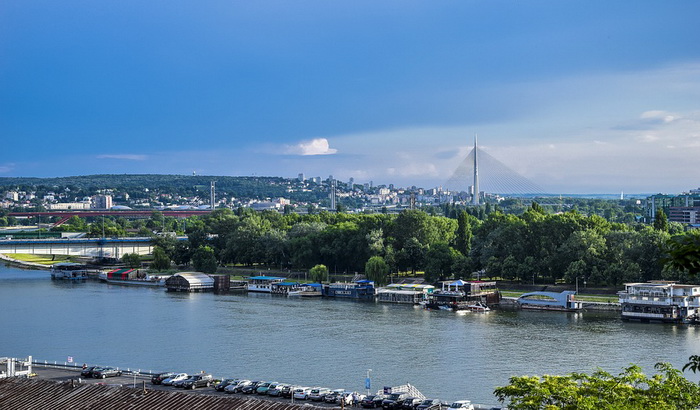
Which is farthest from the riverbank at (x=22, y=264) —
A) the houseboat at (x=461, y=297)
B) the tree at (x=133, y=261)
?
the houseboat at (x=461, y=297)

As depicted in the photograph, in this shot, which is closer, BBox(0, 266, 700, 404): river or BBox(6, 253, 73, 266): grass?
BBox(0, 266, 700, 404): river

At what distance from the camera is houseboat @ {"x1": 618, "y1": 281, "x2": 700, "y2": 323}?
27.5m

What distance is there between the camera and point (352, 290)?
120ft

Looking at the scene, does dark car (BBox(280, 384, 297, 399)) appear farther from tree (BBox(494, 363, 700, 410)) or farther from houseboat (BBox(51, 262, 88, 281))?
houseboat (BBox(51, 262, 88, 281))

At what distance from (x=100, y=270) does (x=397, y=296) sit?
22.2 meters

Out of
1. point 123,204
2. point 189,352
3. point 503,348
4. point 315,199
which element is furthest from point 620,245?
point 315,199

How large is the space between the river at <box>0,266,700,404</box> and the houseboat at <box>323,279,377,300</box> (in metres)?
2.38

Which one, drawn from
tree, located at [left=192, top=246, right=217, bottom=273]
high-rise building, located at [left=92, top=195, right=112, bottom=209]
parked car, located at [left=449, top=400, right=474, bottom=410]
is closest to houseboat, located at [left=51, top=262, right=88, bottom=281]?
tree, located at [left=192, top=246, right=217, bottom=273]

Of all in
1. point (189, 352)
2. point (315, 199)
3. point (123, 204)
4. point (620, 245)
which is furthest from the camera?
point (315, 199)

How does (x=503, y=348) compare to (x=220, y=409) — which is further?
(x=503, y=348)

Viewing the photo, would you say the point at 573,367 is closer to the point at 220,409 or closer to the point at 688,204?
the point at 220,409

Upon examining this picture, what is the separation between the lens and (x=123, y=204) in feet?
481

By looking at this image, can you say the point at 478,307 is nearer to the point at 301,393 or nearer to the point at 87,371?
the point at 301,393

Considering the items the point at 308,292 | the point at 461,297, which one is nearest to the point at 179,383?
the point at 461,297
